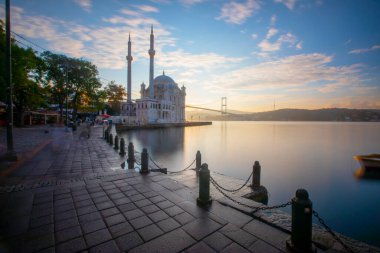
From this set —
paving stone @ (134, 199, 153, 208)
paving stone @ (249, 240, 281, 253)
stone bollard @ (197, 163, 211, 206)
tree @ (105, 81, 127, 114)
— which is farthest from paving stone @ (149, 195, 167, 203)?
tree @ (105, 81, 127, 114)

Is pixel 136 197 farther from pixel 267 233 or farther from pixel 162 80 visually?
pixel 162 80

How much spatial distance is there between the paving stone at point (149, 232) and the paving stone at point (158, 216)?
0.87ft

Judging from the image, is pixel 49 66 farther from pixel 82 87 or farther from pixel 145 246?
pixel 145 246

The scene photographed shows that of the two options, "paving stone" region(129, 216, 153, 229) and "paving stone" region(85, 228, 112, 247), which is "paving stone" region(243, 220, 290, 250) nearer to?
"paving stone" region(129, 216, 153, 229)

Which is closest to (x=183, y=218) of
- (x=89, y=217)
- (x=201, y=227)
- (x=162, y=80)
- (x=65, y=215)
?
(x=201, y=227)

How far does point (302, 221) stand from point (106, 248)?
311 centimetres

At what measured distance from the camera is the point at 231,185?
781 centimetres

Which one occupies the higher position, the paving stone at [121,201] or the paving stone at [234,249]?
the paving stone at [121,201]

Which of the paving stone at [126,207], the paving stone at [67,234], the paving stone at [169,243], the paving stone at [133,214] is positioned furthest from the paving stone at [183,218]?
the paving stone at [67,234]

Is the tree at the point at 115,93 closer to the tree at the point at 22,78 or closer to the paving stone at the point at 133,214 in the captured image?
the tree at the point at 22,78

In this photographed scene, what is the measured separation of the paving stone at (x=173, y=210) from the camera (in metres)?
4.00

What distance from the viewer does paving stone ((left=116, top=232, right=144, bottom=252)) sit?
9.61ft

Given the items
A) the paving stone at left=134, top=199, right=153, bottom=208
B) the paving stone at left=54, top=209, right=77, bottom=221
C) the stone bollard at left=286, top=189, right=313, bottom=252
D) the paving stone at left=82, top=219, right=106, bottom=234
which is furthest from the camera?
the paving stone at left=134, top=199, right=153, bottom=208

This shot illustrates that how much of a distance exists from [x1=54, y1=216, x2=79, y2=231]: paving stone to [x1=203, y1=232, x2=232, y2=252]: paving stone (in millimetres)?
2576
